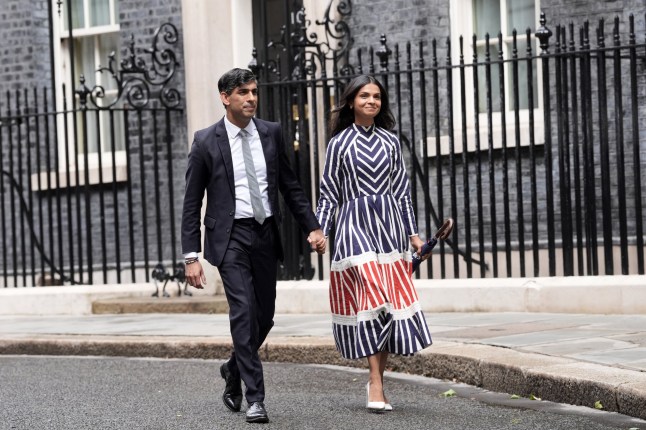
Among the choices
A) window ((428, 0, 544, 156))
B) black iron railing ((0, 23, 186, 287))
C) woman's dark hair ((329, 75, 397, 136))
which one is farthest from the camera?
black iron railing ((0, 23, 186, 287))

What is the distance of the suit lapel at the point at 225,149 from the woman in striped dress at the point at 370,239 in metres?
0.53

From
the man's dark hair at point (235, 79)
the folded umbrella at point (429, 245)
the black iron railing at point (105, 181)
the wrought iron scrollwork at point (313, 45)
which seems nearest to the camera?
the man's dark hair at point (235, 79)

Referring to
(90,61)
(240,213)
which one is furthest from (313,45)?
(240,213)

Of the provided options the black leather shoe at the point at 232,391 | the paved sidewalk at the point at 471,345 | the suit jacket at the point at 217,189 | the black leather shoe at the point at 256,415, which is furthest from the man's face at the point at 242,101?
the paved sidewalk at the point at 471,345

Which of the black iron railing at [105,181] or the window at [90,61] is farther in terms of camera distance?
the window at [90,61]

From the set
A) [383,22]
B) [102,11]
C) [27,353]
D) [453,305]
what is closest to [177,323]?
[27,353]

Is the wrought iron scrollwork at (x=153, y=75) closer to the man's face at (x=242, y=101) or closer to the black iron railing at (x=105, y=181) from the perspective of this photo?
the black iron railing at (x=105, y=181)

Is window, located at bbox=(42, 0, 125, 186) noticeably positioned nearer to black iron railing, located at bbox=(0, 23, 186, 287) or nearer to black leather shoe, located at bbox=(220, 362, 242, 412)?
black iron railing, located at bbox=(0, 23, 186, 287)

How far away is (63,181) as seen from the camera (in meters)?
15.0

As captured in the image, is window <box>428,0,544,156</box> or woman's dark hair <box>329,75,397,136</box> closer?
woman's dark hair <box>329,75,397,136</box>

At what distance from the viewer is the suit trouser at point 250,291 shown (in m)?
6.81

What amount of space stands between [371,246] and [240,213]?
0.67 meters

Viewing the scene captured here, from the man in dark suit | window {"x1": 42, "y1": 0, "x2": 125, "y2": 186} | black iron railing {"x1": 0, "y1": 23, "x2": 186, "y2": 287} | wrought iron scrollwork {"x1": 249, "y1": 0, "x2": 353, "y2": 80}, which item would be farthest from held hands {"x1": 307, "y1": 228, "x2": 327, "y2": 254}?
window {"x1": 42, "y1": 0, "x2": 125, "y2": 186}

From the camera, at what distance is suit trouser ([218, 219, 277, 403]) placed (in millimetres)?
6809
